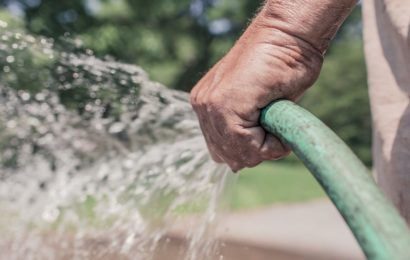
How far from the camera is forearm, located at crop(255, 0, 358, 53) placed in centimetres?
154

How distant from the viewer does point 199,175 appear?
93.6 inches

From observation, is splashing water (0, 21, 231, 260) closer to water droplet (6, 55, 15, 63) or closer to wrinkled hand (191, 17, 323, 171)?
water droplet (6, 55, 15, 63)

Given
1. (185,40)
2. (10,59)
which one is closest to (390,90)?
(10,59)

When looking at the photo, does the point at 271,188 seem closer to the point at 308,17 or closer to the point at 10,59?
the point at 10,59

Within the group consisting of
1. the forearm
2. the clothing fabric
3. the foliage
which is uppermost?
the forearm

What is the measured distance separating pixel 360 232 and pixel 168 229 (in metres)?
1.57

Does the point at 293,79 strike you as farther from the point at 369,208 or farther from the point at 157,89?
the point at 157,89

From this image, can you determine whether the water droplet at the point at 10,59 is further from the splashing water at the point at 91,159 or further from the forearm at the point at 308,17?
the forearm at the point at 308,17

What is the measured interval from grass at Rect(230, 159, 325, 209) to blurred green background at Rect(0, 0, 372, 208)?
0.6 inches

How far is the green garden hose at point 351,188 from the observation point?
3.56ft

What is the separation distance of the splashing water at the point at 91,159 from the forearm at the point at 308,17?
66 centimetres

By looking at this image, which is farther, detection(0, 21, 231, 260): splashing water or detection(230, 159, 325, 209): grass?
detection(230, 159, 325, 209): grass

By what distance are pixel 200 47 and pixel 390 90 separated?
63.9ft

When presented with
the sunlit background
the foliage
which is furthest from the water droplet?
the foliage
